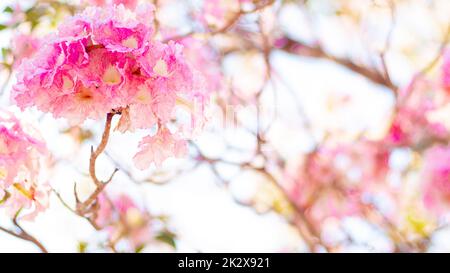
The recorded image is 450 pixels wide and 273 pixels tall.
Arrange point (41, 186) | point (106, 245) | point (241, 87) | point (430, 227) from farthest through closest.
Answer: point (241, 87) < point (430, 227) < point (106, 245) < point (41, 186)

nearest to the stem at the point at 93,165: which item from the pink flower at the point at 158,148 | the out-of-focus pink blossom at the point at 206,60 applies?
the pink flower at the point at 158,148

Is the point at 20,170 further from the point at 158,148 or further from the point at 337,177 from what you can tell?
the point at 337,177

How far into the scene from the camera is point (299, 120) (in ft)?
5.64

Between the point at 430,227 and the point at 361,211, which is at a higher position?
the point at 361,211

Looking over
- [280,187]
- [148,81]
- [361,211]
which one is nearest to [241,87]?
[280,187]

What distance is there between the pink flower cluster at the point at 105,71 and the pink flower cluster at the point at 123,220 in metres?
0.53

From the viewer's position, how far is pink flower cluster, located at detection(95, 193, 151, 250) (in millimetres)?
1369

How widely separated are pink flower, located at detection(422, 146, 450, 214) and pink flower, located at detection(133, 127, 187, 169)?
0.63m

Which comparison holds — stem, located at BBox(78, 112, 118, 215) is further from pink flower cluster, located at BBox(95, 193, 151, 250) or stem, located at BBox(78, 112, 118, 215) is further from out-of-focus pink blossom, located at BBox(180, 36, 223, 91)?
out-of-focus pink blossom, located at BBox(180, 36, 223, 91)

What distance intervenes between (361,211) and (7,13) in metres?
0.91

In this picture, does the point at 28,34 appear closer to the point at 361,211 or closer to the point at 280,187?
the point at 280,187

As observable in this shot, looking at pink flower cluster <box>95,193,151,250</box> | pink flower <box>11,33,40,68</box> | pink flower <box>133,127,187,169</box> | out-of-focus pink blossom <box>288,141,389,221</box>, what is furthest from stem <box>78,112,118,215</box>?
out-of-focus pink blossom <box>288,141,389,221</box>

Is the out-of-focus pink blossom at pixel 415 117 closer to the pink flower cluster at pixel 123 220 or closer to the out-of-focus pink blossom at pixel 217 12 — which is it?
the out-of-focus pink blossom at pixel 217 12
